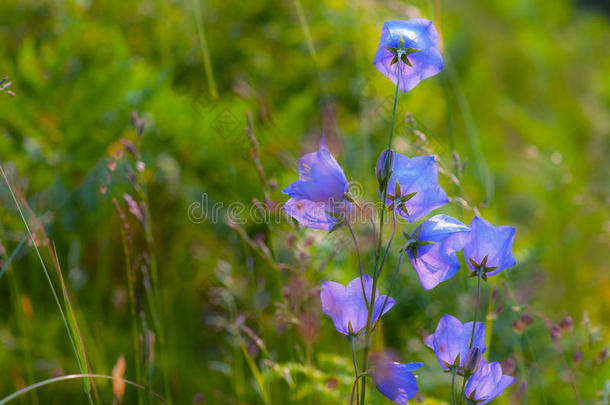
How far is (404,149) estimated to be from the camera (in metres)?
1.79

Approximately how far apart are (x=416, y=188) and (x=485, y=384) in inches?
8.8

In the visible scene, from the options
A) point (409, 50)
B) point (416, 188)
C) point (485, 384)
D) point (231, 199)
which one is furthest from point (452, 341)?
point (231, 199)

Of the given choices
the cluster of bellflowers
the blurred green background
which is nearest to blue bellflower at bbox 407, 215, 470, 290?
the cluster of bellflowers

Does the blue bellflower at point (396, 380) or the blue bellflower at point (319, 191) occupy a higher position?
the blue bellflower at point (319, 191)

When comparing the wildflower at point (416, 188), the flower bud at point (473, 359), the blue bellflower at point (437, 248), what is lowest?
the flower bud at point (473, 359)

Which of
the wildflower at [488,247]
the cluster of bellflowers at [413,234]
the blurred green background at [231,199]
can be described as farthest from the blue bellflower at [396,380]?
the blurred green background at [231,199]

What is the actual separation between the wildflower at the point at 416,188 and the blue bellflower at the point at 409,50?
9 centimetres

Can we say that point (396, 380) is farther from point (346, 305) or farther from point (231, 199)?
point (231, 199)

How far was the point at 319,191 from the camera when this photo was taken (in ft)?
1.68

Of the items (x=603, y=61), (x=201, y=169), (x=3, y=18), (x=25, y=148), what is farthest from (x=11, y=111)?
(x=603, y=61)

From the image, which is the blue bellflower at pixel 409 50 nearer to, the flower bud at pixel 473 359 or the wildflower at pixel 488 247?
the wildflower at pixel 488 247

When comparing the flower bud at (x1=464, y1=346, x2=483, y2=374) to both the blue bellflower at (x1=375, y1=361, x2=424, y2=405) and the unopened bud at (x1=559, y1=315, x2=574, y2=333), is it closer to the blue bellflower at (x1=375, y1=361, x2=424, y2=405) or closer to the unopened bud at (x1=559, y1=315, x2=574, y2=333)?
the blue bellflower at (x1=375, y1=361, x2=424, y2=405)

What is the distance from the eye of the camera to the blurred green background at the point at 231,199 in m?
1.12

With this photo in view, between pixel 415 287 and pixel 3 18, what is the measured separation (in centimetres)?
175
